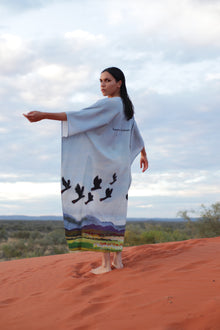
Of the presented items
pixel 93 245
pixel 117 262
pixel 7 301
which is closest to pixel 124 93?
pixel 93 245

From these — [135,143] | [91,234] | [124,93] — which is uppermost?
[124,93]

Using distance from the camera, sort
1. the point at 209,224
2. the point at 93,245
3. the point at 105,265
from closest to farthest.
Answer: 1. the point at 93,245
2. the point at 105,265
3. the point at 209,224

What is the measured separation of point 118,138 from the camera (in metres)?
4.61

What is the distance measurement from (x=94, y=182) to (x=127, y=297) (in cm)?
153

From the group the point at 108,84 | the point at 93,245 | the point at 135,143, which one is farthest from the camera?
the point at 135,143

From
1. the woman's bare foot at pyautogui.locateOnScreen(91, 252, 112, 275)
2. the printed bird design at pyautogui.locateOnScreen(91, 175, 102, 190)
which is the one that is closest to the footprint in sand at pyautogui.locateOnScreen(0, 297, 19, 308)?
the woman's bare foot at pyautogui.locateOnScreen(91, 252, 112, 275)

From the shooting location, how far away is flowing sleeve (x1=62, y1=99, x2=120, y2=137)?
4301 millimetres

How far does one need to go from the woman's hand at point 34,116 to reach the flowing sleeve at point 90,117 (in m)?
0.42

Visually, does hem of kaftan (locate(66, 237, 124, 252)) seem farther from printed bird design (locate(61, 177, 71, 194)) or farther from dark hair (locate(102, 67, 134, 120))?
dark hair (locate(102, 67, 134, 120))

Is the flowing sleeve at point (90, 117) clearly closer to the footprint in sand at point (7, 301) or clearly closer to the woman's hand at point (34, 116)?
the woman's hand at point (34, 116)

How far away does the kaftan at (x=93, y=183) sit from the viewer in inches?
172

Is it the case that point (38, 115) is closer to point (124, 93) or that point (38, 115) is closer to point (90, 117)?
point (90, 117)

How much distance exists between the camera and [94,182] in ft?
14.5

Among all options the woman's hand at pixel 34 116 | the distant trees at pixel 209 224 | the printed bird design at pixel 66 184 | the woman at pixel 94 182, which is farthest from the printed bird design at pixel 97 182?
the distant trees at pixel 209 224
